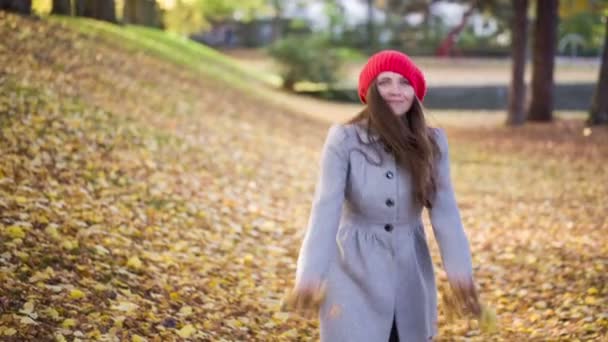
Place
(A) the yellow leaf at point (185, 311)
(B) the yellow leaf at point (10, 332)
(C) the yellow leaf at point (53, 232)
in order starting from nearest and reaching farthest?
1. (B) the yellow leaf at point (10, 332)
2. (A) the yellow leaf at point (185, 311)
3. (C) the yellow leaf at point (53, 232)

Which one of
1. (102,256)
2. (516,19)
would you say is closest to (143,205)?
(102,256)

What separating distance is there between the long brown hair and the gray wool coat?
0.13 ft

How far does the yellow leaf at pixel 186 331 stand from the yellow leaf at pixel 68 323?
2.37 feet

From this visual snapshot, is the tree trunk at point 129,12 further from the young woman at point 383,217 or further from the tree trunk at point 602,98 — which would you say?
the young woman at point 383,217

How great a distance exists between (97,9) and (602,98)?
12562 mm

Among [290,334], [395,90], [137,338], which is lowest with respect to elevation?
[290,334]

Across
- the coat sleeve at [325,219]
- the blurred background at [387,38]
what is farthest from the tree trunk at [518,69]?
the coat sleeve at [325,219]

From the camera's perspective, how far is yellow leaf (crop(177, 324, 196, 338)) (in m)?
5.27

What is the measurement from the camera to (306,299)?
3.25 m

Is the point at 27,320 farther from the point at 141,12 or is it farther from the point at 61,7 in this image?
the point at 141,12

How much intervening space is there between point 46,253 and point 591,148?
12151 mm

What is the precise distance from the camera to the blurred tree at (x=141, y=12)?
27.6 m

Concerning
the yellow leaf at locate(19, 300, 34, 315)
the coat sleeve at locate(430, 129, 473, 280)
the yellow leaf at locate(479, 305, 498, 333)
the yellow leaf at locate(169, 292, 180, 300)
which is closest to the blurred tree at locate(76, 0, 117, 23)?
the yellow leaf at locate(169, 292, 180, 300)

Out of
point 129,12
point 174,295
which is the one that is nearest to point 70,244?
point 174,295
